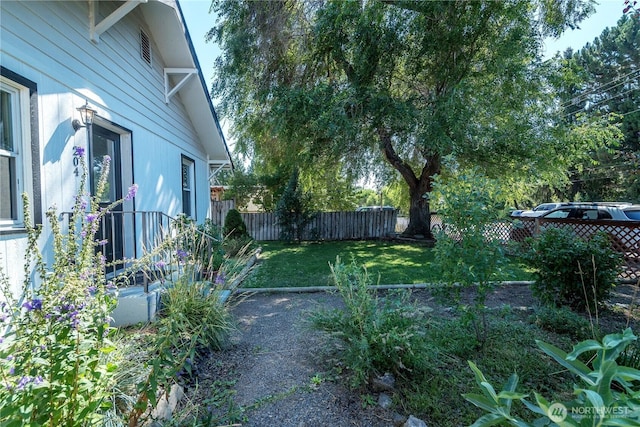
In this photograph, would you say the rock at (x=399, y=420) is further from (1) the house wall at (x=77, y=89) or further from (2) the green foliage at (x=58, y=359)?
(1) the house wall at (x=77, y=89)

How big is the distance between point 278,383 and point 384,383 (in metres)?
0.85

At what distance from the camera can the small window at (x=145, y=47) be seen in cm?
530

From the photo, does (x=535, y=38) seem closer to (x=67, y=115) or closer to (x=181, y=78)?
(x=181, y=78)

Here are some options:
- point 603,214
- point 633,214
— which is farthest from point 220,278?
point 633,214

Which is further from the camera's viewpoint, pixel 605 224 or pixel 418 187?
pixel 418 187

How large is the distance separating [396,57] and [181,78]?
5.93 m

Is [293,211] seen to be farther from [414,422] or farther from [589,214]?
[414,422]

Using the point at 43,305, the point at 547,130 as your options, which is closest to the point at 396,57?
the point at 547,130

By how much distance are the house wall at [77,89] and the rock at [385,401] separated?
247cm

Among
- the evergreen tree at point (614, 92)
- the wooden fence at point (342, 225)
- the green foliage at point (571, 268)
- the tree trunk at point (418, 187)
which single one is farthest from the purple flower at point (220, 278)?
the evergreen tree at point (614, 92)

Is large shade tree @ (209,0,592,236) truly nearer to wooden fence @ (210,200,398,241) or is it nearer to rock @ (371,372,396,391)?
wooden fence @ (210,200,398,241)

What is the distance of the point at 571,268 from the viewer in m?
4.03

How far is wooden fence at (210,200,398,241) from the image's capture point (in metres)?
13.1

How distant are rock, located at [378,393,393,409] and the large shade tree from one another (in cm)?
697
